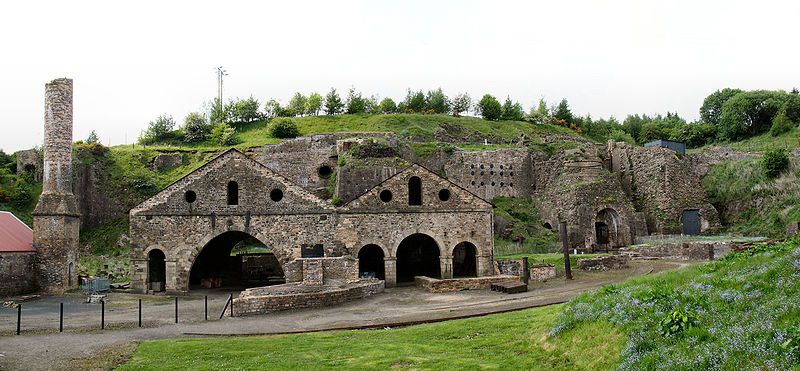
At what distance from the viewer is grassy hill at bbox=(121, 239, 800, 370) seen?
24.3ft

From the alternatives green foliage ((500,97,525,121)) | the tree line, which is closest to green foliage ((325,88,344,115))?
the tree line

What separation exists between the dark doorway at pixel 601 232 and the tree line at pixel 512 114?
30.7 meters

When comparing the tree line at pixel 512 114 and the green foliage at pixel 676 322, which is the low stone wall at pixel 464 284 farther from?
the tree line at pixel 512 114

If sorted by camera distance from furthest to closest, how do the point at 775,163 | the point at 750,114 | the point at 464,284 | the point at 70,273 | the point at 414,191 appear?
the point at 750,114, the point at 775,163, the point at 414,191, the point at 70,273, the point at 464,284

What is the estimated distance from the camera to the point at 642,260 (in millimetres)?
34500

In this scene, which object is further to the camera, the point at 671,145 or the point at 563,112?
the point at 563,112

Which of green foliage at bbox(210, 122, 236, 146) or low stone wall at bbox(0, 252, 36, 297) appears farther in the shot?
green foliage at bbox(210, 122, 236, 146)

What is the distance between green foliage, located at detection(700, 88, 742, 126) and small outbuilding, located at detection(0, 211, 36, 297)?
86745mm

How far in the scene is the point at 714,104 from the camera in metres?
88.8

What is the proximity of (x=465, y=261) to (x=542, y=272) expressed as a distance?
8.54 m

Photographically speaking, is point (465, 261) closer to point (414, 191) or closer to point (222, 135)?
point (414, 191)

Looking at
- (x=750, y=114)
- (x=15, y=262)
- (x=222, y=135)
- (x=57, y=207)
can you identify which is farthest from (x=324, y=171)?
(x=750, y=114)

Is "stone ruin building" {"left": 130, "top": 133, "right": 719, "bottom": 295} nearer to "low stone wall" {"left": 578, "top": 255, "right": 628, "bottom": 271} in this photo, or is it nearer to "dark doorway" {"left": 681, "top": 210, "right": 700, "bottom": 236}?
"dark doorway" {"left": 681, "top": 210, "right": 700, "bottom": 236}

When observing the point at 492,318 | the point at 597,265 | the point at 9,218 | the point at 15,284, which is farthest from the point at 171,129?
the point at 492,318
